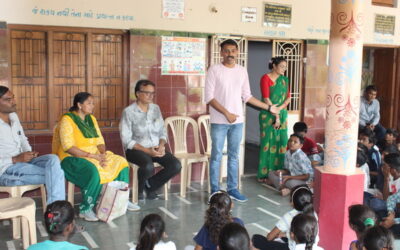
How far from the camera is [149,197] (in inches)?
198

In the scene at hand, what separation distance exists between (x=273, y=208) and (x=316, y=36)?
2725 millimetres

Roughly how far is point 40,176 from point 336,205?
7.84ft

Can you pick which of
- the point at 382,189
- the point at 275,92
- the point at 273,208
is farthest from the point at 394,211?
the point at 275,92

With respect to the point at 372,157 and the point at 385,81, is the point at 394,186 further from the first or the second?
the point at 385,81

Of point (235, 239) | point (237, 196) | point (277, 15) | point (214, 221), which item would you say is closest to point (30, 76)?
point (237, 196)

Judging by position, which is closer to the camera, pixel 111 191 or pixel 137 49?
pixel 111 191

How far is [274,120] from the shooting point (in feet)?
18.9

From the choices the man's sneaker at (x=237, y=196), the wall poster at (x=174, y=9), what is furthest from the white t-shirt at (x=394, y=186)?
the wall poster at (x=174, y=9)

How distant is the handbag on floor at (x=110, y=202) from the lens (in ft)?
14.0

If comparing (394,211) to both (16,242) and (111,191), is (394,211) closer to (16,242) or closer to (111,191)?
(111,191)

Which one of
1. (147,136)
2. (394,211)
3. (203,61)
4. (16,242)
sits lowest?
(16,242)

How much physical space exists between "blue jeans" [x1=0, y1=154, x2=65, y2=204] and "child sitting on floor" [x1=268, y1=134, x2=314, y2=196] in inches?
99.1

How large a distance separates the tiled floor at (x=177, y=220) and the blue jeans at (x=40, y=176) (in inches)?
15.2

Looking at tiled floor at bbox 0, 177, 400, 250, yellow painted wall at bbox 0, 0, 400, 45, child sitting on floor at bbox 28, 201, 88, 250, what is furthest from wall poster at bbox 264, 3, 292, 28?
child sitting on floor at bbox 28, 201, 88, 250
